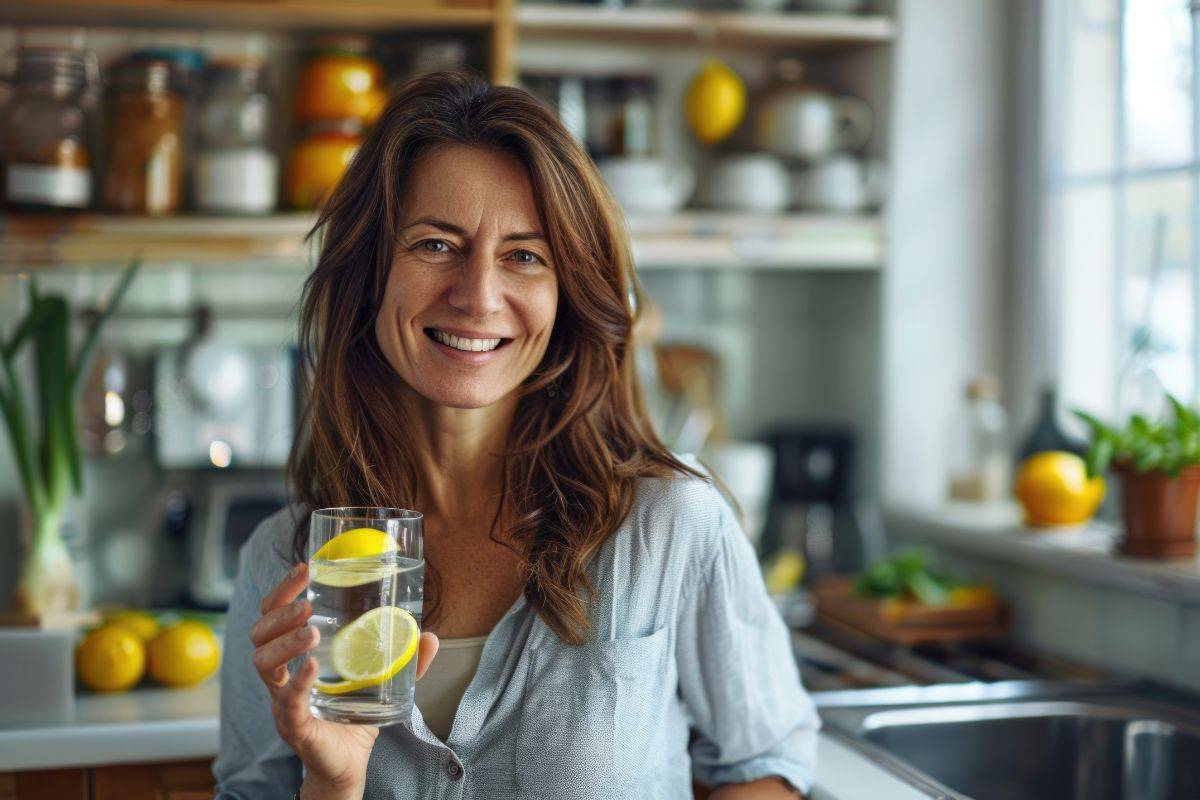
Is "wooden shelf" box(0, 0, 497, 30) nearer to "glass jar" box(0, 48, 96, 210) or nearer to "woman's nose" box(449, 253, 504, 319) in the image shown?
"glass jar" box(0, 48, 96, 210)

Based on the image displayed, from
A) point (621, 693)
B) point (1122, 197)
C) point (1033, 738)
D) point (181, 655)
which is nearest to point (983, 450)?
point (1122, 197)

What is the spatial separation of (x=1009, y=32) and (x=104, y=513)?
79.5 inches

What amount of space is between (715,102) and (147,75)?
1.06 metres

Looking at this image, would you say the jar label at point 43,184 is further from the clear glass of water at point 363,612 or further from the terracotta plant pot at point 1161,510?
the terracotta plant pot at point 1161,510

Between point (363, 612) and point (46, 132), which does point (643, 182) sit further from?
point (363, 612)

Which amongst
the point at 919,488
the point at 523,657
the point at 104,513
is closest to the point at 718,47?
the point at 919,488

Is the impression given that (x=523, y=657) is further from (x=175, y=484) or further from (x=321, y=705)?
(x=175, y=484)

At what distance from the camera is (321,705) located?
0.98 metres

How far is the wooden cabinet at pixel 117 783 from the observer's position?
162 cm

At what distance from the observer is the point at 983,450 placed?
7.93ft

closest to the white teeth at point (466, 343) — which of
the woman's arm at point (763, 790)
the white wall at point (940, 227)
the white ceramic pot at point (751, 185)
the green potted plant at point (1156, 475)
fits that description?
the woman's arm at point (763, 790)

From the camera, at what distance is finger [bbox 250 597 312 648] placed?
38.8 inches

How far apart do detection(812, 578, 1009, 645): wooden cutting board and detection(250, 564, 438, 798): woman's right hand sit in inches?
46.2

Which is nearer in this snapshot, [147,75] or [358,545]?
[358,545]
